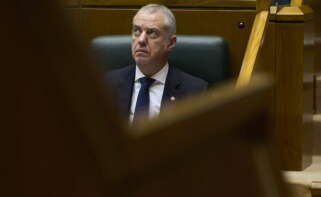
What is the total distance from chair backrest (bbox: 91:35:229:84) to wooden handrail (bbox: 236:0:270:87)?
91mm

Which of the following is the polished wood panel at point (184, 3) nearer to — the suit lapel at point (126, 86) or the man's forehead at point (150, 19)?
the man's forehead at point (150, 19)

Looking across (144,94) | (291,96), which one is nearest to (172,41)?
(144,94)

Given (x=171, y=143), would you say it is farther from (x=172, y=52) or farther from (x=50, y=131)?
(x=172, y=52)

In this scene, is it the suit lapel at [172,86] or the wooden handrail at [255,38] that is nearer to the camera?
the wooden handrail at [255,38]

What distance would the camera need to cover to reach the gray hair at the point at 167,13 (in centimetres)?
195

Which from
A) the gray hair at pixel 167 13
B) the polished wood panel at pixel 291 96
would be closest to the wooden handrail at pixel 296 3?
the polished wood panel at pixel 291 96

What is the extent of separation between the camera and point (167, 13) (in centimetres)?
195

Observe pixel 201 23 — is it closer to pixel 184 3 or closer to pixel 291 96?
pixel 184 3

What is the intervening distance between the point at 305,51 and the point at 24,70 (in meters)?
1.81

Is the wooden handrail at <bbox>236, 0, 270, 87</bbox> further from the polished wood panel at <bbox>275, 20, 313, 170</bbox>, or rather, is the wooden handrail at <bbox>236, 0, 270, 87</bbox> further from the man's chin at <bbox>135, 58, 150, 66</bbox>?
the man's chin at <bbox>135, 58, 150, 66</bbox>

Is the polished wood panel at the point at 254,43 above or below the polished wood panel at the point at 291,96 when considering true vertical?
above

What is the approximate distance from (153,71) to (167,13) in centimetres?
14

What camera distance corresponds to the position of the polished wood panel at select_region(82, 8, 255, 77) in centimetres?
200

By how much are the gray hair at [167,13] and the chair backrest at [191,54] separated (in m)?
0.04
